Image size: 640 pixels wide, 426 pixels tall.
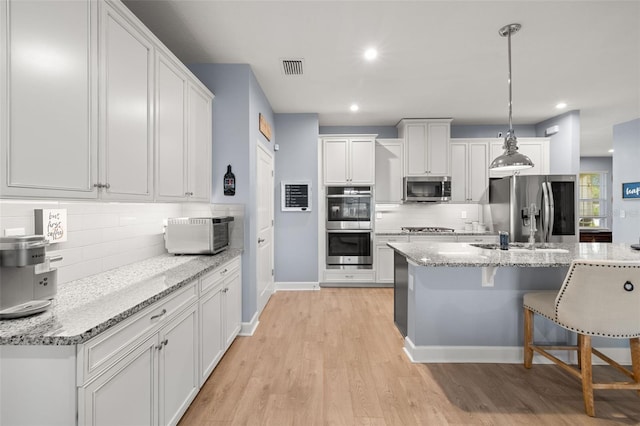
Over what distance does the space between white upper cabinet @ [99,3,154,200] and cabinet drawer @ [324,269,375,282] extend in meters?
3.40

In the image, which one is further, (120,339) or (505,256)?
(505,256)

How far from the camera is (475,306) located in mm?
2568

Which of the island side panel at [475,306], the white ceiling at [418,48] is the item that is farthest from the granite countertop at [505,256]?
the white ceiling at [418,48]

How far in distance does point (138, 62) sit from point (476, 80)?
3.50 m

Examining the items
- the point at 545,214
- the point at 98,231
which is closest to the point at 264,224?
the point at 98,231

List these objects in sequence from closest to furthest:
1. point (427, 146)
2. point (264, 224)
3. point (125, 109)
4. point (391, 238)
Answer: point (125, 109) < point (264, 224) < point (391, 238) < point (427, 146)

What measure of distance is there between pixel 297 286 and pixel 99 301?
3.54m

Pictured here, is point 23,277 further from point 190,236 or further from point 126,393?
point 190,236

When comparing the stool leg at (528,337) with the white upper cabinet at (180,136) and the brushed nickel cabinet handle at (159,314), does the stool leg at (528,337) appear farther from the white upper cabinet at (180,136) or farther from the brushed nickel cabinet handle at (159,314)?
the white upper cabinet at (180,136)

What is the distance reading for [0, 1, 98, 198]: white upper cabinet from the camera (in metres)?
1.12

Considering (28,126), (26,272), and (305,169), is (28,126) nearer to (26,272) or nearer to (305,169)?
(26,272)

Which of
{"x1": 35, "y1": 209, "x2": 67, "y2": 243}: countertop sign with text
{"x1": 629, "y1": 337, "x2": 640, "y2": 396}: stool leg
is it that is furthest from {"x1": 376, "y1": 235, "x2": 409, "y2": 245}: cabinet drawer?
{"x1": 35, "y1": 209, "x2": 67, "y2": 243}: countertop sign with text

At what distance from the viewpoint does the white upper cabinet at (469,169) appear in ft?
16.8

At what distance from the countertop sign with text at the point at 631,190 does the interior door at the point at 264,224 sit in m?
6.10
